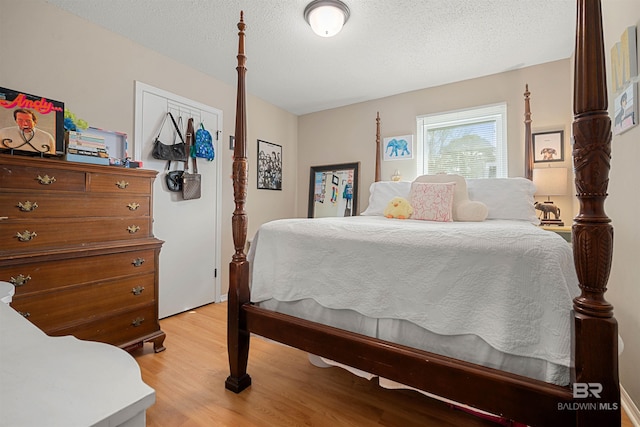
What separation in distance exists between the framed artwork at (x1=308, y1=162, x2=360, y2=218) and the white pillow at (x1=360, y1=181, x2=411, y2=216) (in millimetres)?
865

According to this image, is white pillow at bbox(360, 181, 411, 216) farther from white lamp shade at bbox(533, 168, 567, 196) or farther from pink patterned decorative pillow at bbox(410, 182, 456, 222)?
white lamp shade at bbox(533, 168, 567, 196)

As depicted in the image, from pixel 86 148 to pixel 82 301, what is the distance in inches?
37.1

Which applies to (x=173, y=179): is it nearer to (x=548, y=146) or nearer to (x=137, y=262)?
(x=137, y=262)

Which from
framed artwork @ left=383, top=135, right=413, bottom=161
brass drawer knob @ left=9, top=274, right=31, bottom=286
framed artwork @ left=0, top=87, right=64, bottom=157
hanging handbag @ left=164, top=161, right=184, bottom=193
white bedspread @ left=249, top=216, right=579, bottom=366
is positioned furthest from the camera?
framed artwork @ left=383, top=135, right=413, bottom=161

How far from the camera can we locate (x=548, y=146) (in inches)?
112

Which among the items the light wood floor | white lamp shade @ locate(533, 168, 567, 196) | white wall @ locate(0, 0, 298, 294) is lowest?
the light wood floor

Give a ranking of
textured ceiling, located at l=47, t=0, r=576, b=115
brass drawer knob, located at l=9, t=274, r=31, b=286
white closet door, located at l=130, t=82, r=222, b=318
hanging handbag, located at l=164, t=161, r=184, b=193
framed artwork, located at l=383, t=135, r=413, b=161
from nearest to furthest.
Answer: brass drawer knob, located at l=9, t=274, r=31, b=286 < textured ceiling, located at l=47, t=0, r=576, b=115 < white closet door, located at l=130, t=82, r=222, b=318 < hanging handbag, located at l=164, t=161, r=184, b=193 < framed artwork, located at l=383, t=135, r=413, b=161

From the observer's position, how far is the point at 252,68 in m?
3.00

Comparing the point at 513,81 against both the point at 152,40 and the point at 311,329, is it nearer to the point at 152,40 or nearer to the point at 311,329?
the point at 311,329

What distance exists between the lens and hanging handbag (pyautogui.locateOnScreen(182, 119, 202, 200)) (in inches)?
112

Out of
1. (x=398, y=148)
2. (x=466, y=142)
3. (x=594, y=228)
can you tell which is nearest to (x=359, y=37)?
(x=398, y=148)

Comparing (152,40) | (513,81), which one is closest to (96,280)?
(152,40)

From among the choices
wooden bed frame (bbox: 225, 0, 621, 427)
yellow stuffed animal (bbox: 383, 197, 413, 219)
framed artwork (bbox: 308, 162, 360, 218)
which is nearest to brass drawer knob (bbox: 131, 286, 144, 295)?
wooden bed frame (bbox: 225, 0, 621, 427)

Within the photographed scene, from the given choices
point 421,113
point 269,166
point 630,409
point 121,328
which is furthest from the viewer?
point 269,166
